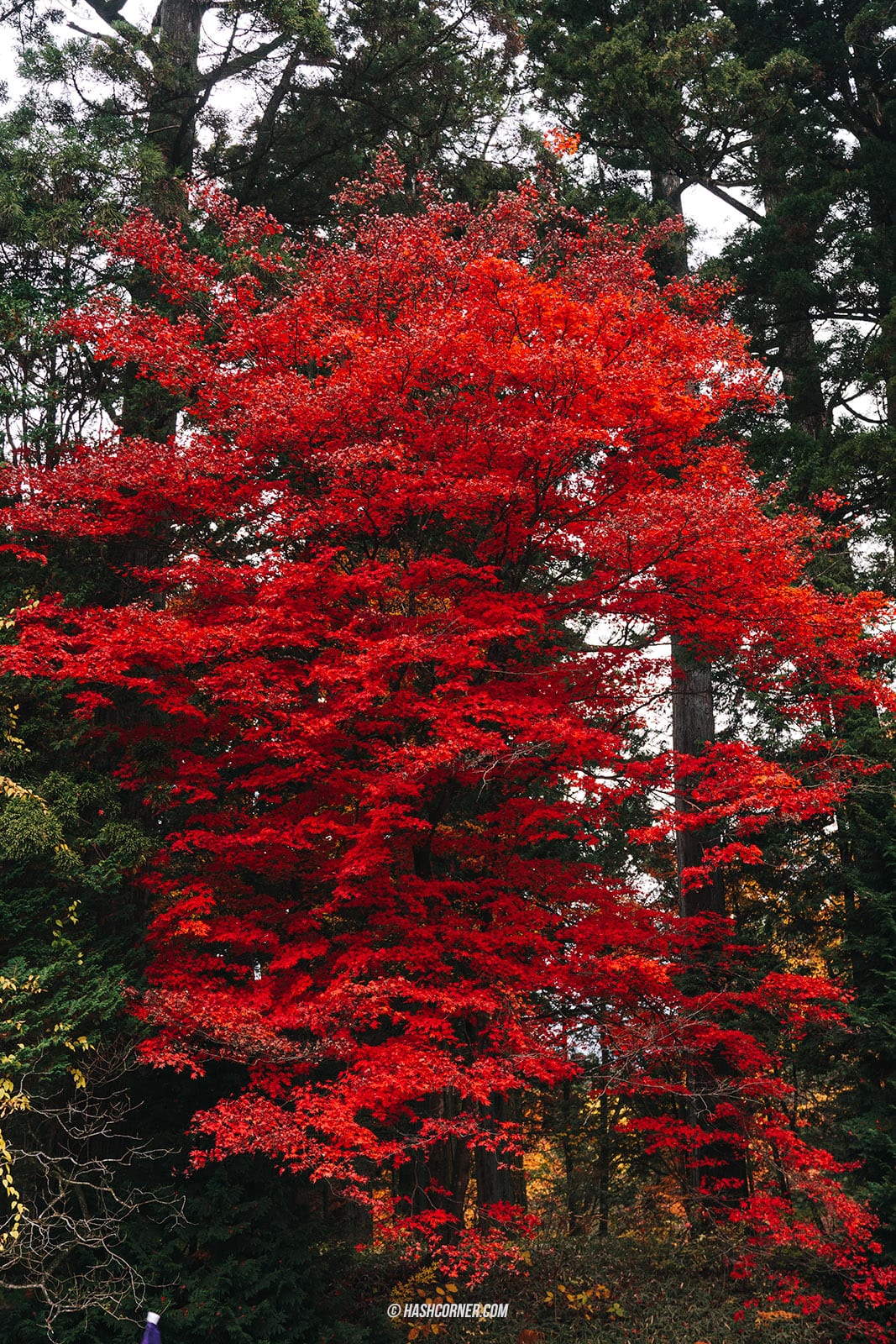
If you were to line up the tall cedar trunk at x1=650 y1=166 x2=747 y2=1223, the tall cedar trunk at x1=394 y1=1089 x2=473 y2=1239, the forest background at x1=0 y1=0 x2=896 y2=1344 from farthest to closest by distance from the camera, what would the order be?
the tall cedar trunk at x1=394 y1=1089 x2=473 y2=1239, the tall cedar trunk at x1=650 y1=166 x2=747 y2=1223, the forest background at x1=0 y1=0 x2=896 y2=1344

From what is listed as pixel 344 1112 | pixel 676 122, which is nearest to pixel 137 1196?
pixel 344 1112

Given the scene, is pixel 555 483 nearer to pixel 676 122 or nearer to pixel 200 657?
pixel 200 657

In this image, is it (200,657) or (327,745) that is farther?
(327,745)

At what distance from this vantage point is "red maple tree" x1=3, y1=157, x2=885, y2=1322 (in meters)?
10.0

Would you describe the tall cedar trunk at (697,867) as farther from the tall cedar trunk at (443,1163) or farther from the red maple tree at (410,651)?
the tall cedar trunk at (443,1163)

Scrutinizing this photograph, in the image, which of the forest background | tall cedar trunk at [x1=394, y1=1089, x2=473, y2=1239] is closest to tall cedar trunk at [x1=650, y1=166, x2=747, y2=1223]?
the forest background

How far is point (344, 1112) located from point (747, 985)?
21.6 ft

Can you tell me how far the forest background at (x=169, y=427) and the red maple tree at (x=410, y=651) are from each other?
0.68 metres

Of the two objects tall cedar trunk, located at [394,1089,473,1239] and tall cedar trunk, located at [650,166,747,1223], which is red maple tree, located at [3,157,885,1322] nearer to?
tall cedar trunk, located at [650,166,747,1223]

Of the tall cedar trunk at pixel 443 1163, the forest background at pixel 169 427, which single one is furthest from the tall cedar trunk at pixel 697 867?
the tall cedar trunk at pixel 443 1163

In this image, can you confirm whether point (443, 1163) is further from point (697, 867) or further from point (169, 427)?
point (169, 427)

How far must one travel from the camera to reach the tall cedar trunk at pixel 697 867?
12844 millimetres

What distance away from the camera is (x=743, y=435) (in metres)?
15.6

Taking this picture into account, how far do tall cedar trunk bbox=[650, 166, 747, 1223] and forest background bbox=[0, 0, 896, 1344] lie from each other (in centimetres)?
20
